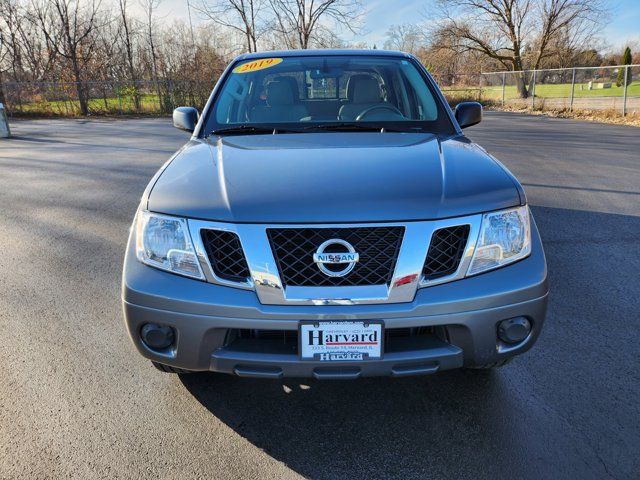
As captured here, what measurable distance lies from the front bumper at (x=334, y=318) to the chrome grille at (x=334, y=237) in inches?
4.0

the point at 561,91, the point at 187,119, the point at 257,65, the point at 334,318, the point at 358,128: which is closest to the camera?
the point at 334,318

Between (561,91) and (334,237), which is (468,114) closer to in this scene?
(334,237)

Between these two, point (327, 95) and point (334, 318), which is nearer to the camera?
point (334, 318)

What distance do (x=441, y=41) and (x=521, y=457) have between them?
35296 millimetres

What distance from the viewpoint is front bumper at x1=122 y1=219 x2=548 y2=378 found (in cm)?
169

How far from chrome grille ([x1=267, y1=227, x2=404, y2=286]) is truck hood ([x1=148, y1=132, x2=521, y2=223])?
53 mm

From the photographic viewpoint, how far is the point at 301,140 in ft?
8.19

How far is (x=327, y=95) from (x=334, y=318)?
7.03 feet

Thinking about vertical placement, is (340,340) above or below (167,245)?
below

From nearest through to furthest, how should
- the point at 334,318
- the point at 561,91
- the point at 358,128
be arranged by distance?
the point at 334,318 < the point at 358,128 < the point at 561,91

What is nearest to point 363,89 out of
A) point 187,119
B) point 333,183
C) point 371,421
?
point 187,119

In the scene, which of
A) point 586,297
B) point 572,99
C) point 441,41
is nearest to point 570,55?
point 441,41

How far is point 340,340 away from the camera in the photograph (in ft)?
5.59

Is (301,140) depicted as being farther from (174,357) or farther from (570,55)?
(570,55)
